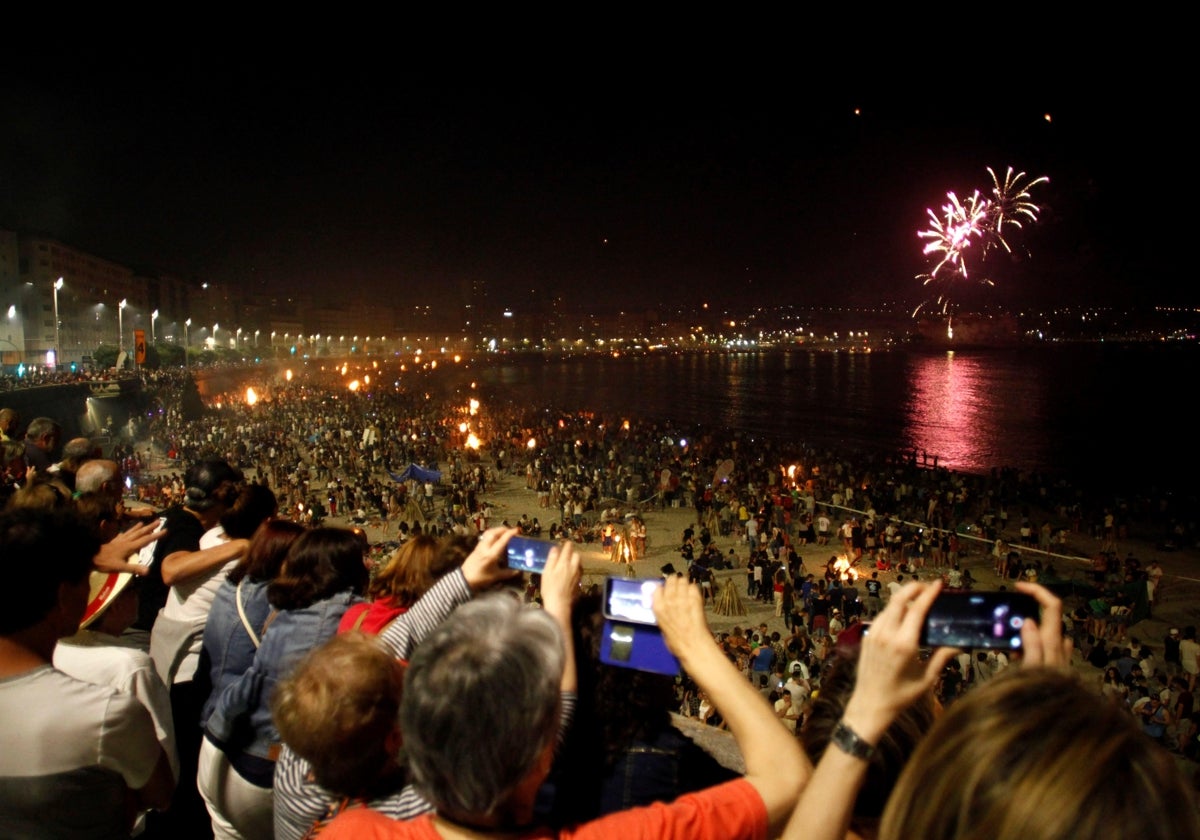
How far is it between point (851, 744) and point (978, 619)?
0.36 m

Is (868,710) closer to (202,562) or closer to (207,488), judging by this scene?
(202,562)

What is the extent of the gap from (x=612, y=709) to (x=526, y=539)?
515 millimetres

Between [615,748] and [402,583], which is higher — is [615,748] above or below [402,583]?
below

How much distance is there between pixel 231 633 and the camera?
287cm

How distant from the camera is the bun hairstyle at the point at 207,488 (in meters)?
4.01

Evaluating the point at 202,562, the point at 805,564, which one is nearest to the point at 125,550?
the point at 202,562

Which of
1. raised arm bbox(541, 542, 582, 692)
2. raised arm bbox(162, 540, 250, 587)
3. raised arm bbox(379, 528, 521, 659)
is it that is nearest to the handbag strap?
raised arm bbox(162, 540, 250, 587)

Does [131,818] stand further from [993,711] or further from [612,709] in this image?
[993,711]

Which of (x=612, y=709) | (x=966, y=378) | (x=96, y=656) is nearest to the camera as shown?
(x=612, y=709)

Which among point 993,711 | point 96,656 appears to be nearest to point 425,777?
point 993,711

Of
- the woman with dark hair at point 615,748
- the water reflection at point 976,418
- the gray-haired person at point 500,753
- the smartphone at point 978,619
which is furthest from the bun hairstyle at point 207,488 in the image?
the water reflection at point 976,418

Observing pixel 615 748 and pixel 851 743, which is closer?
pixel 851 743

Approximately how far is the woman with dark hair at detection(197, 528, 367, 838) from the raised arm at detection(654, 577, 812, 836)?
58.4 inches

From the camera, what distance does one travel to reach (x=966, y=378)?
9525 centimetres
